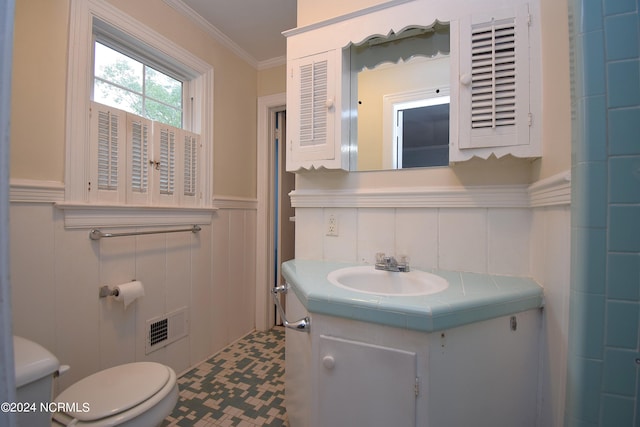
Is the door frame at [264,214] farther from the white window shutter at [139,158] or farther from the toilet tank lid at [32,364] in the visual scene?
the toilet tank lid at [32,364]

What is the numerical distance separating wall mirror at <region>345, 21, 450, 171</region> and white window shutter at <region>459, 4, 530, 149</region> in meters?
0.16

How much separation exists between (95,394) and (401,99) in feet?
5.96

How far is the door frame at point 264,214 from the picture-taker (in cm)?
238

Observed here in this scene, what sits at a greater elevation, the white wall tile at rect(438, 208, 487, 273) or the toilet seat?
the white wall tile at rect(438, 208, 487, 273)

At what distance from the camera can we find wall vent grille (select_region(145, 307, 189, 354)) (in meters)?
1.55

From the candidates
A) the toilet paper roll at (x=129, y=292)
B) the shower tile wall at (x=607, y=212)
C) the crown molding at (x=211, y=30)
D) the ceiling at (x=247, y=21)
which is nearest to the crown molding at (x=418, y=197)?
the shower tile wall at (x=607, y=212)

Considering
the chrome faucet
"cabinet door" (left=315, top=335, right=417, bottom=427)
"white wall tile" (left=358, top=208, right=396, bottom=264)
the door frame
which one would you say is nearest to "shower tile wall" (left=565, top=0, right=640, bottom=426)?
"cabinet door" (left=315, top=335, right=417, bottom=427)

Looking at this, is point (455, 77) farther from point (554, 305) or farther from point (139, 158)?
point (139, 158)

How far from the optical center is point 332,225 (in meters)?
1.43

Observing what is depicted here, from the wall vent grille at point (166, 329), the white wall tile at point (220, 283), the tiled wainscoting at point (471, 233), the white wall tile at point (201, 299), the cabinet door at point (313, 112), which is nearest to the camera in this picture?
the tiled wainscoting at point (471, 233)

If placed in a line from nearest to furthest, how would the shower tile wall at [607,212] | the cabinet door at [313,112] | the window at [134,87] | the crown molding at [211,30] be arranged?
the shower tile wall at [607,212] → the cabinet door at [313,112] → the window at [134,87] → the crown molding at [211,30]

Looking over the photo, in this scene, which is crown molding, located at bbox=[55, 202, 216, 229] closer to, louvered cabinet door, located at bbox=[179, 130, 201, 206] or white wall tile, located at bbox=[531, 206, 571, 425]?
louvered cabinet door, located at bbox=[179, 130, 201, 206]

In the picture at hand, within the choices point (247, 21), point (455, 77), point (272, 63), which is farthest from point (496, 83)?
point (272, 63)

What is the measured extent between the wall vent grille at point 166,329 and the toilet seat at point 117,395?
423 mm
